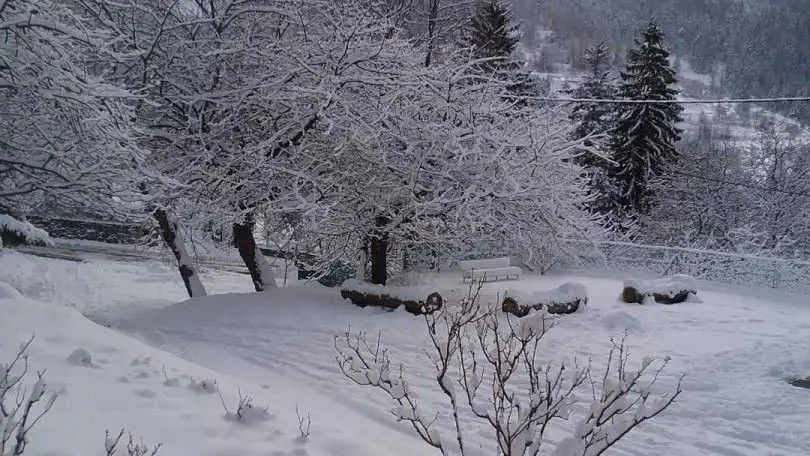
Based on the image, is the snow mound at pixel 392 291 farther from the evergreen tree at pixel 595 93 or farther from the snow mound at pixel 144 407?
the evergreen tree at pixel 595 93

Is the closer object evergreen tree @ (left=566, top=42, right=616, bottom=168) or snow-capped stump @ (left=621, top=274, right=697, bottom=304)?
snow-capped stump @ (left=621, top=274, right=697, bottom=304)

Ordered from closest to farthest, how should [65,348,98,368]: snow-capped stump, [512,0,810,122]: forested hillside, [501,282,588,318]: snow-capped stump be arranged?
[65,348,98,368]: snow-capped stump → [501,282,588,318]: snow-capped stump → [512,0,810,122]: forested hillside

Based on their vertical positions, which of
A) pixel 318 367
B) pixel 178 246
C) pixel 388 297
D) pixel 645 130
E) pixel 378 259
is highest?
pixel 645 130

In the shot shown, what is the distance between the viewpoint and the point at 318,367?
23.9ft

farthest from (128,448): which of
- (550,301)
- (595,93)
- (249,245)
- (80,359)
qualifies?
(595,93)

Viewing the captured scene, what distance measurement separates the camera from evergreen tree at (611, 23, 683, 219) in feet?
77.3

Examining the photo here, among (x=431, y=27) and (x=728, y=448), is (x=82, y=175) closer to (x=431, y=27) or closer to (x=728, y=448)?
(x=728, y=448)

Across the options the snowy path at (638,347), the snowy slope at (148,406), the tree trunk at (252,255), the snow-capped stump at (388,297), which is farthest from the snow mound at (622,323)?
the tree trunk at (252,255)

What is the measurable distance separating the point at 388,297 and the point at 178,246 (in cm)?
466

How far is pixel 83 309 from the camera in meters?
12.4

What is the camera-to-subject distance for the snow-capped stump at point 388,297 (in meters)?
9.83

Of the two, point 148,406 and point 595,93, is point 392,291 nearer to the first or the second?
point 148,406

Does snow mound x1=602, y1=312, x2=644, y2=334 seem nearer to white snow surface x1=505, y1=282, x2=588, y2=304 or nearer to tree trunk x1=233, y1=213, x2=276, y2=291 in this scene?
white snow surface x1=505, y1=282, x2=588, y2=304

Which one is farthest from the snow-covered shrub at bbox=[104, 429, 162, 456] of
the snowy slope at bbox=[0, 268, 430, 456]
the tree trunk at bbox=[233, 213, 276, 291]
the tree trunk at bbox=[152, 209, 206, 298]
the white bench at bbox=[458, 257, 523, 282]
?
the white bench at bbox=[458, 257, 523, 282]
